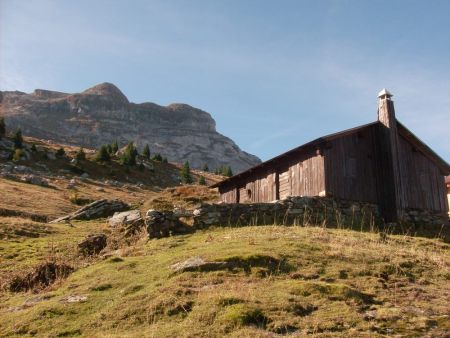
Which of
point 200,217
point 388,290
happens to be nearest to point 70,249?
point 200,217

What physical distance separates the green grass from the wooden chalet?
9.47 metres

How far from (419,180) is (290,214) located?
11.7 m

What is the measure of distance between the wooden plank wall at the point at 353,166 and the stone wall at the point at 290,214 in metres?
0.88

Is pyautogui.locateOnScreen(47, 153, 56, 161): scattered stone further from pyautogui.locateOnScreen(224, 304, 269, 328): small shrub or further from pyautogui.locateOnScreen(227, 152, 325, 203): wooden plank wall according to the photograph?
pyautogui.locateOnScreen(224, 304, 269, 328): small shrub

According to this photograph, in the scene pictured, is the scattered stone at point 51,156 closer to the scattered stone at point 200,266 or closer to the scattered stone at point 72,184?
the scattered stone at point 72,184

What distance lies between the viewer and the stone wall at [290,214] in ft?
63.9

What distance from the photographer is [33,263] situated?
16.7 meters

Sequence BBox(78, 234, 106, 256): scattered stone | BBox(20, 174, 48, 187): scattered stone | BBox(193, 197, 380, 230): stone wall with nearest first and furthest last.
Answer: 1. BBox(78, 234, 106, 256): scattered stone
2. BBox(193, 197, 380, 230): stone wall
3. BBox(20, 174, 48, 187): scattered stone

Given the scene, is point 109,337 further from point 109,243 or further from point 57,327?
point 109,243

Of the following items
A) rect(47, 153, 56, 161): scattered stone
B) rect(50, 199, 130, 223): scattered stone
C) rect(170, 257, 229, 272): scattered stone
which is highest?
rect(47, 153, 56, 161): scattered stone

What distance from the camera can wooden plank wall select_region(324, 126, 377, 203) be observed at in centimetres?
2559

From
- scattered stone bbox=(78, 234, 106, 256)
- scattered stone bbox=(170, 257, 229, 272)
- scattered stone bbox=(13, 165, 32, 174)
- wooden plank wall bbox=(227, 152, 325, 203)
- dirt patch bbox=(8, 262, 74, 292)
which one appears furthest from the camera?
scattered stone bbox=(13, 165, 32, 174)

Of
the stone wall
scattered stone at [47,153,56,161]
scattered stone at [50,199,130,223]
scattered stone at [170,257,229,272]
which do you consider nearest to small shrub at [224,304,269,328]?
scattered stone at [170,257,229,272]

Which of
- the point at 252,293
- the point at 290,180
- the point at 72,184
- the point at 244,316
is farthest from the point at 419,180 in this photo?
the point at 72,184
